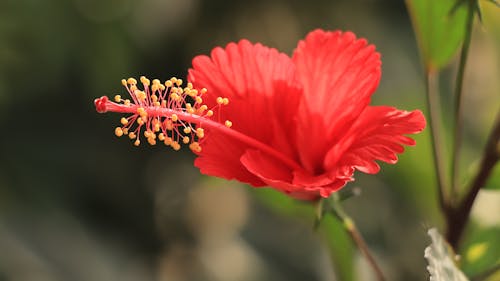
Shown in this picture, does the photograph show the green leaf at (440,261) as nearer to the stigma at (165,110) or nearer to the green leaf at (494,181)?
the green leaf at (494,181)

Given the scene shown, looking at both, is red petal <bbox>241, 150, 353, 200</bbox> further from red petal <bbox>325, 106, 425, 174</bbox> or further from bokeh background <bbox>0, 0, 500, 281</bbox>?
bokeh background <bbox>0, 0, 500, 281</bbox>

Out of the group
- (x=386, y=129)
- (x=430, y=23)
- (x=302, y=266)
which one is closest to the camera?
(x=386, y=129)

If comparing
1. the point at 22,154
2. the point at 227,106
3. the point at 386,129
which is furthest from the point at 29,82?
the point at 386,129

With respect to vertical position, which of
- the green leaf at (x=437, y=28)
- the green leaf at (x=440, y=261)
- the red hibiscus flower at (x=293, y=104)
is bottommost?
the green leaf at (x=440, y=261)

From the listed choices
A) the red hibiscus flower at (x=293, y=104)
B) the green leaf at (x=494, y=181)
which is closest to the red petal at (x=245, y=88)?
the red hibiscus flower at (x=293, y=104)

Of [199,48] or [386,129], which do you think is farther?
[199,48]

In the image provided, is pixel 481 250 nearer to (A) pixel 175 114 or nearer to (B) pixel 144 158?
(A) pixel 175 114

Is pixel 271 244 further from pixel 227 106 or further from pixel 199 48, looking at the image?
pixel 227 106
